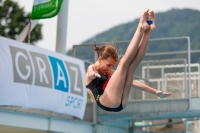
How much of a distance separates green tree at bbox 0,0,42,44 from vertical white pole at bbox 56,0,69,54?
19.8m

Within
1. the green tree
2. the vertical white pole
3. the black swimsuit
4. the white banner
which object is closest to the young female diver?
the black swimsuit

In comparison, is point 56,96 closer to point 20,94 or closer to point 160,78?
point 20,94

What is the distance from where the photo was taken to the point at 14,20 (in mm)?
39469

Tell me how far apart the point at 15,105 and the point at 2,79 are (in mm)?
762

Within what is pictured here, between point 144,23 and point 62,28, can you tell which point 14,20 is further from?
point 144,23

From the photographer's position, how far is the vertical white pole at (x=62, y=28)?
19.1 metres

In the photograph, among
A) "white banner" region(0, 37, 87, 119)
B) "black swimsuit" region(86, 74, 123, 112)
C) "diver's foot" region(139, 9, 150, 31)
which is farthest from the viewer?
"white banner" region(0, 37, 87, 119)

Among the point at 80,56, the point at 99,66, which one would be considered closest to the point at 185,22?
the point at 80,56

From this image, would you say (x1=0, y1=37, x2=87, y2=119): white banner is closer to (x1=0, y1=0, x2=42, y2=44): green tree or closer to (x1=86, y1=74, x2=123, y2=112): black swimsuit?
(x1=86, y1=74, x2=123, y2=112): black swimsuit

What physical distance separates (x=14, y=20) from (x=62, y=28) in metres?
20.6

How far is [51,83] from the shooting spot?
1592 centimetres

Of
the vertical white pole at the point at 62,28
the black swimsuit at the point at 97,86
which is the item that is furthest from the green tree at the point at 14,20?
the black swimsuit at the point at 97,86

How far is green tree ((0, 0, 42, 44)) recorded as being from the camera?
39.2 meters

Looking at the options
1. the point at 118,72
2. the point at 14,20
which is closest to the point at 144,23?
the point at 118,72
